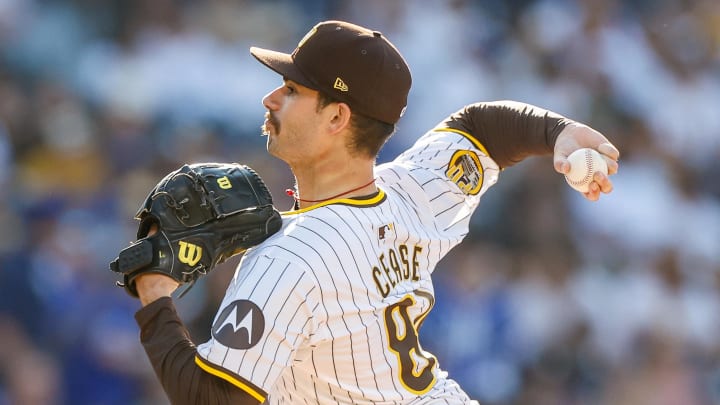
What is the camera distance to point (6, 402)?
590 centimetres

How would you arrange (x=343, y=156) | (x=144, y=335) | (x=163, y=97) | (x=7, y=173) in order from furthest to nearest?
(x=163, y=97) → (x=7, y=173) → (x=343, y=156) → (x=144, y=335)

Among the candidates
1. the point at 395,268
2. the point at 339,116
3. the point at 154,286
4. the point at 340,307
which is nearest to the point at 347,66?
the point at 339,116

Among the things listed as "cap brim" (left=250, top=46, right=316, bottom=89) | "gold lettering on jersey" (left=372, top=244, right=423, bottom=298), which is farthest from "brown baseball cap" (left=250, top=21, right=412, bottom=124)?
"gold lettering on jersey" (left=372, top=244, right=423, bottom=298)

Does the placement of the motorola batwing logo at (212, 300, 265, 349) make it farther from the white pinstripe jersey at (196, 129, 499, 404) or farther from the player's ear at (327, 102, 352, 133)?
the player's ear at (327, 102, 352, 133)

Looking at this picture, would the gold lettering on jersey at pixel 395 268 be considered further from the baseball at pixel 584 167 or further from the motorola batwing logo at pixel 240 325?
the baseball at pixel 584 167

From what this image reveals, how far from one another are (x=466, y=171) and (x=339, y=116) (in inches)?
25.2

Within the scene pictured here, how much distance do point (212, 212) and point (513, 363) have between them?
432 centimetres

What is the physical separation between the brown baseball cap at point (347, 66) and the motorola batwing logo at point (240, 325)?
28.9 inches

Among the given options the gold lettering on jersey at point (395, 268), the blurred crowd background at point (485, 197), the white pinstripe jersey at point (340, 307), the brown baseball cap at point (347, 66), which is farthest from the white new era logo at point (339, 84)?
the blurred crowd background at point (485, 197)

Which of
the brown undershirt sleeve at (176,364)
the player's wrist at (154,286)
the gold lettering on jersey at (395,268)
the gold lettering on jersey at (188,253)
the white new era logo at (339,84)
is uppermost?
the white new era logo at (339,84)

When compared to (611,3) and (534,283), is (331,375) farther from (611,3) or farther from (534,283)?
(611,3)

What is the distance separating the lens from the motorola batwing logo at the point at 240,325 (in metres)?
2.59

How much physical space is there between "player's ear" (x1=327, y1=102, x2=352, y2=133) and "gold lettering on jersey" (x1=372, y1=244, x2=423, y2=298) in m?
0.40

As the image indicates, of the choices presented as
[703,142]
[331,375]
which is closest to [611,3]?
[703,142]
